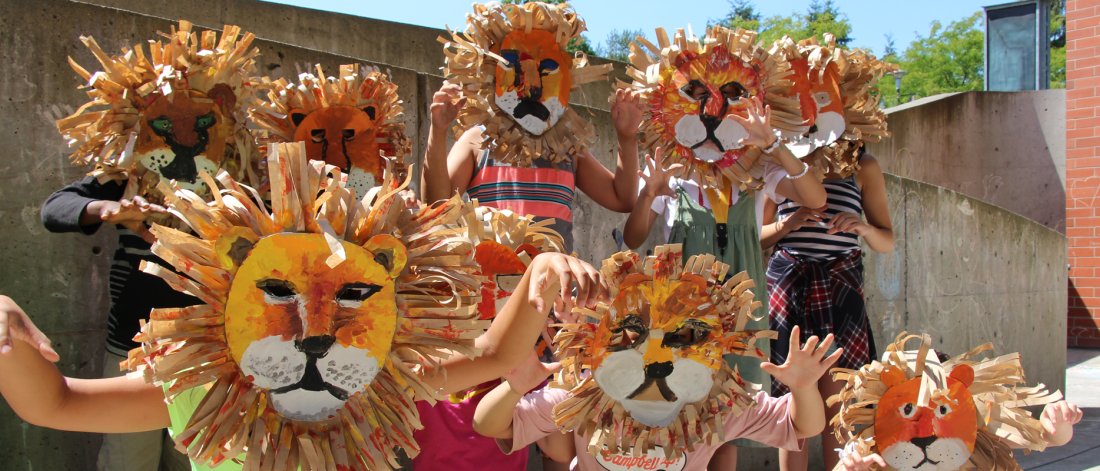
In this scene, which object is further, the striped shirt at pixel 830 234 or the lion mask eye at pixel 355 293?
the striped shirt at pixel 830 234

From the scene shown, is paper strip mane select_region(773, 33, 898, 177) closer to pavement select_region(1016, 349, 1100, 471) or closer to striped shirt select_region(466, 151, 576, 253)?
striped shirt select_region(466, 151, 576, 253)

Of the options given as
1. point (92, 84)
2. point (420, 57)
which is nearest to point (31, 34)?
point (92, 84)

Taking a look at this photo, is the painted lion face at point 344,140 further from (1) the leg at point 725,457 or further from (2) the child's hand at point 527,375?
(1) the leg at point 725,457

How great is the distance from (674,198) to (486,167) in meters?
0.77

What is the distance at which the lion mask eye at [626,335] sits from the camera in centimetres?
274

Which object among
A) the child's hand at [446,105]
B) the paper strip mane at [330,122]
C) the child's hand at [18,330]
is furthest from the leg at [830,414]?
the child's hand at [18,330]

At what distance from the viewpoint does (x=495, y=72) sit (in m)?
3.57

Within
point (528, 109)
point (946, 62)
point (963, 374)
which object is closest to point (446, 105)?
point (528, 109)

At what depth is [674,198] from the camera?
3865 mm

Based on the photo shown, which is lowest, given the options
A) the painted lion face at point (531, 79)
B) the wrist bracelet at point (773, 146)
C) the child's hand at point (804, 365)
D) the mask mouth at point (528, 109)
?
the child's hand at point (804, 365)

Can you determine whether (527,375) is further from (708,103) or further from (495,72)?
(708,103)

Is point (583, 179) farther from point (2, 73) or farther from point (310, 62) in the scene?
point (2, 73)

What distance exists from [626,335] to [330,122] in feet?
4.32

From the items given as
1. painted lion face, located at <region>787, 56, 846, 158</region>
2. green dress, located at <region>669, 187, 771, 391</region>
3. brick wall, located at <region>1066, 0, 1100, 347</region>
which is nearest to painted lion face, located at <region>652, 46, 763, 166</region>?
green dress, located at <region>669, 187, 771, 391</region>
